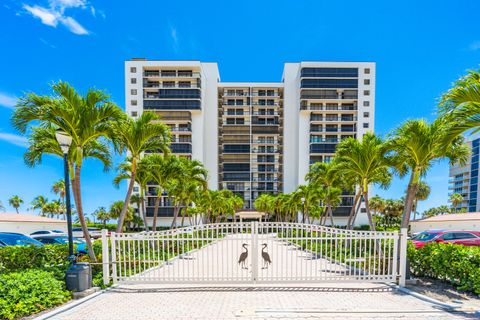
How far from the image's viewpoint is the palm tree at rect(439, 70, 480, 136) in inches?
271

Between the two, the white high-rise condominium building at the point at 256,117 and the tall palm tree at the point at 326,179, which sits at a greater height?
the white high-rise condominium building at the point at 256,117

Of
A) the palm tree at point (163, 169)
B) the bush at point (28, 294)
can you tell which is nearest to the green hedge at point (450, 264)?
the bush at point (28, 294)

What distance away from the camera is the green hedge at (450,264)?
7.44 metres

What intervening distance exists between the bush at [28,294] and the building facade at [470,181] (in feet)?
313

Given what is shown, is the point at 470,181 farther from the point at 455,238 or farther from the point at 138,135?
the point at 138,135

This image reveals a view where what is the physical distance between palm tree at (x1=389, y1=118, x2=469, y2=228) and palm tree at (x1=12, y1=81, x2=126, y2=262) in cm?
1080

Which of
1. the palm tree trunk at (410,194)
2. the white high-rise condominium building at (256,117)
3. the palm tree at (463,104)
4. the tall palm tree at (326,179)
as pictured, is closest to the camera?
the palm tree at (463,104)

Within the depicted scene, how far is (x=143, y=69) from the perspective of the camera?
49562mm

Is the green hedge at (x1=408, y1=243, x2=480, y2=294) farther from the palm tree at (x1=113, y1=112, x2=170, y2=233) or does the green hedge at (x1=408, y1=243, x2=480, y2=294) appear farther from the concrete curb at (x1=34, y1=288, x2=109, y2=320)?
the palm tree at (x1=113, y1=112, x2=170, y2=233)

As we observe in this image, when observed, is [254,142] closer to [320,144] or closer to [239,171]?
[239,171]

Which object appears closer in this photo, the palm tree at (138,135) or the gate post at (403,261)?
the gate post at (403,261)

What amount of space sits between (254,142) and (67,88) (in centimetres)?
4611

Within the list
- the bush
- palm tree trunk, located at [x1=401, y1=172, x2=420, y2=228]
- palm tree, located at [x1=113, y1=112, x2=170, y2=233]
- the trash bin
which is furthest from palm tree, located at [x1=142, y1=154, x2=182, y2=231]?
palm tree trunk, located at [x1=401, y1=172, x2=420, y2=228]

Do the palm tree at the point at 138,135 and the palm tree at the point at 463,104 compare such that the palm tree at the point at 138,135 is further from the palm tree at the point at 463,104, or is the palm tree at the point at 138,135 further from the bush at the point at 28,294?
the palm tree at the point at 463,104
